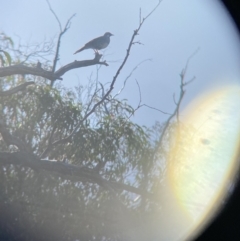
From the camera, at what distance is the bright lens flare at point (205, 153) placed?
5.61 meters

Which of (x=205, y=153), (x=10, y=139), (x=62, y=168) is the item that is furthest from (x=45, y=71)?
(x=205, y=153)

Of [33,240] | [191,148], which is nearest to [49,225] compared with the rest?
[33,240]

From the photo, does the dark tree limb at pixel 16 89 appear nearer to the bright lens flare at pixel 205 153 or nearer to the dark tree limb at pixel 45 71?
the dark tree limb at pixel 45 71

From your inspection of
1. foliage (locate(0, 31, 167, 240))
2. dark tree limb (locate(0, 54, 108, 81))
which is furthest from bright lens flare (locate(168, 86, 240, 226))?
dark tree limb (locate(0, 54, 108, 81))

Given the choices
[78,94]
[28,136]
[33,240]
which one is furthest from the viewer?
[78,94]

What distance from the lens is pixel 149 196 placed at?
5242 mm

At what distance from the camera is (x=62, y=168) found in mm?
5059

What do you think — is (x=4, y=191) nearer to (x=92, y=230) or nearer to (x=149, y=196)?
(x=92, y=230)

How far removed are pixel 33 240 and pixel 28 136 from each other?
974mm

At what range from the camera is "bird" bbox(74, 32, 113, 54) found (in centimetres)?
591

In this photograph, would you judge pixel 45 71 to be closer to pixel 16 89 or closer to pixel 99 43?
pixel 16 89

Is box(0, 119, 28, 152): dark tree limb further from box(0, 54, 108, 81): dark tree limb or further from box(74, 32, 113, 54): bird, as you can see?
box(74, 32, 113, 54): bird

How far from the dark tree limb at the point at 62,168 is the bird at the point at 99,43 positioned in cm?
140

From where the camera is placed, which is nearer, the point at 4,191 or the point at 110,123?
the point at 4,191
